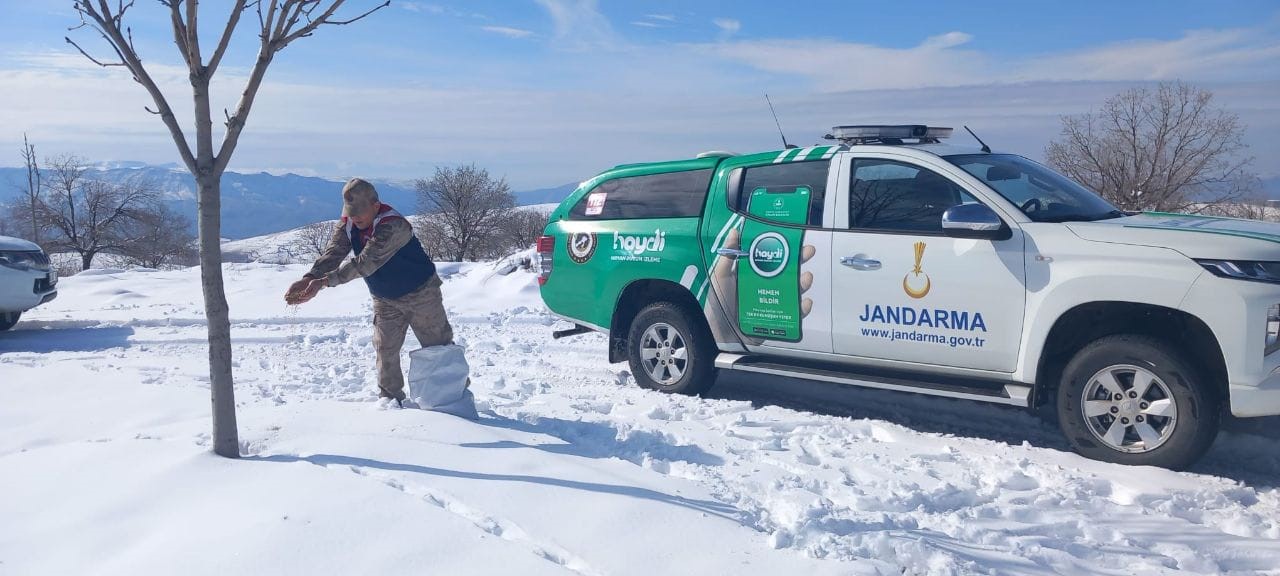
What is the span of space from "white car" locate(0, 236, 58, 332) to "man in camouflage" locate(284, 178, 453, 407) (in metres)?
6.91

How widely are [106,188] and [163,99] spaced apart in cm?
4984

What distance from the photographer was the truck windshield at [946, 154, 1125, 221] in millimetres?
5422

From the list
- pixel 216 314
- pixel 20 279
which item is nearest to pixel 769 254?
pixel 216 314

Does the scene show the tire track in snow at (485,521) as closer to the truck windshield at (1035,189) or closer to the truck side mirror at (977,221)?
the truck side mirror at (977,221)

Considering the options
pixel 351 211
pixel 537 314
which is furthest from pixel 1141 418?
pixel 537 314

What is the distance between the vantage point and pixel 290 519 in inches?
141

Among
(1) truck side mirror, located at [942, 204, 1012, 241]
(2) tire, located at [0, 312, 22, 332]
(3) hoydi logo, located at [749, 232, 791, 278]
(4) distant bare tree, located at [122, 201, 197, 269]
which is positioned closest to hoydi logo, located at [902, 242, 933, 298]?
(1) truck side mirror, located at [942, 204, 1012, 241]

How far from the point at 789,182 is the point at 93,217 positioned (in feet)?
157

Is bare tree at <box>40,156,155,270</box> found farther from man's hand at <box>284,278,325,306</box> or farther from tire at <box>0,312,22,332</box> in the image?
man's hand at <box>284,278,325,306</box>

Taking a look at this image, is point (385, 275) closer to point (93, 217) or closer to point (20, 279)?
point (20, 279)

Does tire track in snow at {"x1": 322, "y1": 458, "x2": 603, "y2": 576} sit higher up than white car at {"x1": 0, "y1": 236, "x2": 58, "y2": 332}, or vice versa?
white car at {"x1": 0, "y1": 236, "x2": 58, "y2": 332}

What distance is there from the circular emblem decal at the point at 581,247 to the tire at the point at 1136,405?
3656 millimetres

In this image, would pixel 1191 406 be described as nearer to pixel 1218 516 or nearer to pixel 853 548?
pixel 1218 516

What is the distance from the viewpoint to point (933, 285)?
17.7 ft
